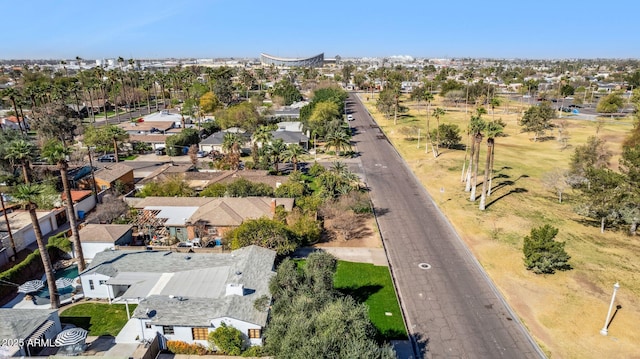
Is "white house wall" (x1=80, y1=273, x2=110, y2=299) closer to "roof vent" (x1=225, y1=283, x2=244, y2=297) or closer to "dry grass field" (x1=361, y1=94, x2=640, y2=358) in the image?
"roof vent" (x1=225, y1=283, x2=244, y2=297)

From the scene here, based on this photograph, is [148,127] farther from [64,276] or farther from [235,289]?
[235,289]

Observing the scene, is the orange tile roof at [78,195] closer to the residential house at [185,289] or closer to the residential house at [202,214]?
the residential house at [202,214]

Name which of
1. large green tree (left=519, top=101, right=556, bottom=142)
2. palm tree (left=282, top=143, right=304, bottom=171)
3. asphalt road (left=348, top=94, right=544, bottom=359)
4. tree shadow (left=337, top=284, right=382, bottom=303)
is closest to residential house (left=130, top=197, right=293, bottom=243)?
tree shadow (left=337, top=284, right=382, bottom=303)

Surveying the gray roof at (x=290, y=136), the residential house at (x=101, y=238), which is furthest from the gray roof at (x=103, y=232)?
the gray roof at (x=290, y=136)

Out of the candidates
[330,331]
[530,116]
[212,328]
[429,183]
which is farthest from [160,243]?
[530,116]

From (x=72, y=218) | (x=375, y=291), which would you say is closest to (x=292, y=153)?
(x=375, y=291)

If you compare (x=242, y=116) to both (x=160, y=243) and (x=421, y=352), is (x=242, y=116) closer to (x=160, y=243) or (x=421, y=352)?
(x=160, y=243)
